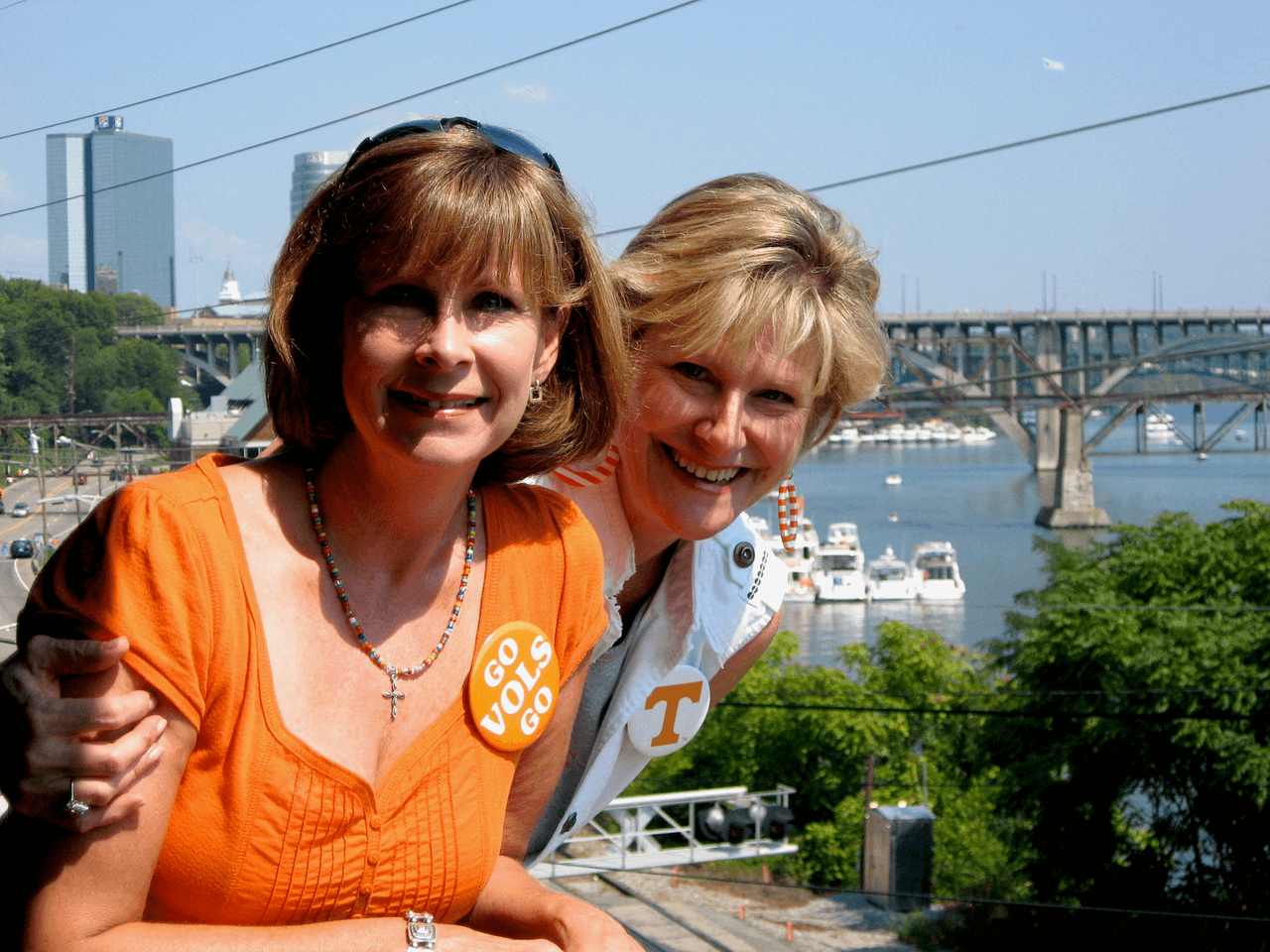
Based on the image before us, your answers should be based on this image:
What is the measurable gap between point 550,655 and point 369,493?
23 cm

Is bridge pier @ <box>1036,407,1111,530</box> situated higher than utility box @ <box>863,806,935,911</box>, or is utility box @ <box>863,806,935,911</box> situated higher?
bridge pier @ <box>1036,407,1111,530</box>

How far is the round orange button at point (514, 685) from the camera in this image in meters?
1.08

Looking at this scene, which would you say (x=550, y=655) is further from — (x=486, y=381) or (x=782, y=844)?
(x=782, y=844)

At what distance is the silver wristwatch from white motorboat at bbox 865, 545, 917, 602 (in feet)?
84.2

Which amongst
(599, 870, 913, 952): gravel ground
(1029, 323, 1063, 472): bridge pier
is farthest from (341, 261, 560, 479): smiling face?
(1029, 323, 1063, 472): bridge pier

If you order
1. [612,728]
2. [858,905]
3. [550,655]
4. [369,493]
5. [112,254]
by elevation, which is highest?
[112,254]

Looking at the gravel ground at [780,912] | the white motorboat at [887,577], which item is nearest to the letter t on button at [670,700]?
the gravel ground at [780,912]

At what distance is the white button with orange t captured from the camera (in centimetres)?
154

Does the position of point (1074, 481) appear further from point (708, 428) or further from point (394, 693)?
point (394, 693)

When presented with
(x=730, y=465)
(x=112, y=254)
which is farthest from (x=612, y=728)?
(x=112, y=254)

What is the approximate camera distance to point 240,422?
5520 mm

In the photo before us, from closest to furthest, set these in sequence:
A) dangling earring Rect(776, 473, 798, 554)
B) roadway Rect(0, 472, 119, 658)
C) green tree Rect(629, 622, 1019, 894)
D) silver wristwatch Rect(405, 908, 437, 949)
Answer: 1. silver wristwatch Rect(405, 908, 437, 949)
2. dangling earring Rect(776, 473, 798, 554)
3. roadway Rect(0, 472, 119, 658)
4. green tree Rect(629, 622, 1019, 894)

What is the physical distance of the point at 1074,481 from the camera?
3297 centimetres

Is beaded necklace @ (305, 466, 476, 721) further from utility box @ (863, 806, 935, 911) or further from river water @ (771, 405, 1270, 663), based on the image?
river water @ (771, 405, 1270, 663)
